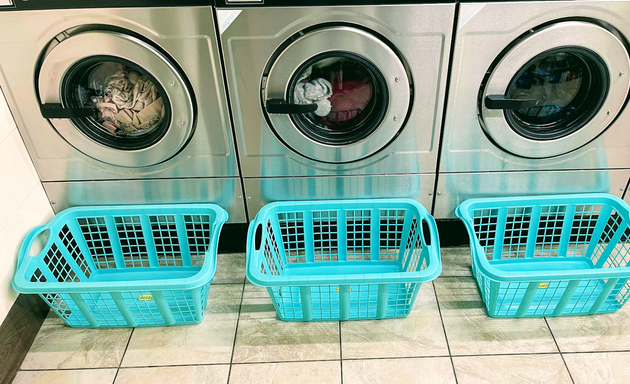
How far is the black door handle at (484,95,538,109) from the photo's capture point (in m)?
1.64

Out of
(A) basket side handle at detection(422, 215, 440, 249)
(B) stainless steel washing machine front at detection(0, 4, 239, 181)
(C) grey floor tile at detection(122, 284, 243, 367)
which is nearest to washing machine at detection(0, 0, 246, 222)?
(B) stainless steel washing machine front at detection(0, 4, 239, 181)

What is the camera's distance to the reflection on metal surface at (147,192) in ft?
6.33

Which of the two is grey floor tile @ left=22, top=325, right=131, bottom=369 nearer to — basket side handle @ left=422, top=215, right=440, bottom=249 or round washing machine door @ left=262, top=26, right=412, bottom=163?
round washing machine door @ left=262, top=26, right=412, bottom=163

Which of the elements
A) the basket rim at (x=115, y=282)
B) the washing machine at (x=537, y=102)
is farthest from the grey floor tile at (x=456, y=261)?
the basket rim at (x=115, y=282)

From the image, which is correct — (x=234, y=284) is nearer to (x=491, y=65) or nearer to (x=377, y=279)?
(x=377, y=279)

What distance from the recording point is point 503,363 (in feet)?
5.32

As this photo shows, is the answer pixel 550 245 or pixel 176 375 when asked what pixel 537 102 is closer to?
pixel 550 245

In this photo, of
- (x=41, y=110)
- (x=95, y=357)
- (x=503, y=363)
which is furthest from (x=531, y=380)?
(x=41, y=110)

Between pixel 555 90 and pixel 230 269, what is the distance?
5.20ft

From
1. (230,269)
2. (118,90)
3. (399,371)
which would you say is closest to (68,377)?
(230,269)

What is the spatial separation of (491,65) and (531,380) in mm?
1137

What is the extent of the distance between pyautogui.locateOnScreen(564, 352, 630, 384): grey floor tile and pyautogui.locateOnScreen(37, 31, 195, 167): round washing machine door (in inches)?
66.2

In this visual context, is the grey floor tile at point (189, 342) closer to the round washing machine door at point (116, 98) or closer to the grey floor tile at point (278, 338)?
the grey floor tile at point (278, 338)

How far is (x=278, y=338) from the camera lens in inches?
68.7
